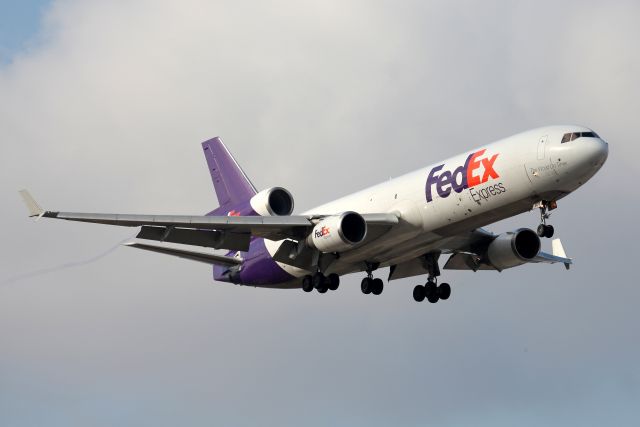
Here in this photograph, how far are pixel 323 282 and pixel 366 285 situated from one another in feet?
8.36

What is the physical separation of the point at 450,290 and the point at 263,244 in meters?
7.66

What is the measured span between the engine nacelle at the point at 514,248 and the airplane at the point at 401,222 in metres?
0.04

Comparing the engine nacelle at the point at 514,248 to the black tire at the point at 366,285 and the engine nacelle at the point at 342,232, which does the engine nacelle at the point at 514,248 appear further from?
the engine nacelle at the point at 342,232

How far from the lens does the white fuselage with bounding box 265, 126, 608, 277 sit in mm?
45406

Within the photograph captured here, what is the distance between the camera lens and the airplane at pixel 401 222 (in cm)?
4581

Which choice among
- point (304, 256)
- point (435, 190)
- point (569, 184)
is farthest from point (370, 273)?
point (569, 184)

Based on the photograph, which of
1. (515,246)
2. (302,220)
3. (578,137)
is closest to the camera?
(578,137)

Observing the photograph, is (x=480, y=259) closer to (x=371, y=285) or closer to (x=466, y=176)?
(x=371, y=285)

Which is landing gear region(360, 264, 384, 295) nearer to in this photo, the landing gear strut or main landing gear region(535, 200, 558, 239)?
the landing gear strut

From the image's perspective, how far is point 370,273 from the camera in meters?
52.5

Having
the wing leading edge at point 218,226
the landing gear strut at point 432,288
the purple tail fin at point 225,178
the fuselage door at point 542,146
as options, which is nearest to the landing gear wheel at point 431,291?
the landing gear strut at point 432,288

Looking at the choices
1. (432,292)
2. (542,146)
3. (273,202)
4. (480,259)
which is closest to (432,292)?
(432,292)

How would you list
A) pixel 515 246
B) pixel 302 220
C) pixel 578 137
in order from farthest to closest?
pixel 515 246 < pixel 302 220 < pixel 578 137

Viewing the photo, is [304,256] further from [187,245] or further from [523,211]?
[523,211]
